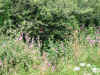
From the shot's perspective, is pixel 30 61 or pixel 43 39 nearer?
pixel 30 61

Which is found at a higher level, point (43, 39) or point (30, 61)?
point (30, 61)

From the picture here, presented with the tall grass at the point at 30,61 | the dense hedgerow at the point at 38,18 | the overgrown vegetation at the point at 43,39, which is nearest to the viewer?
the tall grass at the point at 30,61

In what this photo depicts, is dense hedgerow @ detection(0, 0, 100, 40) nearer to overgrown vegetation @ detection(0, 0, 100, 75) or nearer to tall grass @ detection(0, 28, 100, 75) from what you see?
overgrown vegetation @ detection(0, 0, 100, 75)

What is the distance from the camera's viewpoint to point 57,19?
6961 millimetres

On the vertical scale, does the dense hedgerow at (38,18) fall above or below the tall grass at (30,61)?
above


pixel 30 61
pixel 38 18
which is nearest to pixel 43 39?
pixel 38 18

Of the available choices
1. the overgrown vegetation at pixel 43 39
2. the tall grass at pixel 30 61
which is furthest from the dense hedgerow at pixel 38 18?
the tall grass at pixel 30 61

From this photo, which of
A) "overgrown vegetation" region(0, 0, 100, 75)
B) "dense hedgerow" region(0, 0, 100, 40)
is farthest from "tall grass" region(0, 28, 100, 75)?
"dense hedgerow" region(0, 0, 100, 40)

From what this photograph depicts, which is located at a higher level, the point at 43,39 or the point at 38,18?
the point at 38,18

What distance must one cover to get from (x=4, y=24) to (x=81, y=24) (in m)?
3.68

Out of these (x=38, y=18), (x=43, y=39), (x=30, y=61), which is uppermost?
(x=38, y=18)

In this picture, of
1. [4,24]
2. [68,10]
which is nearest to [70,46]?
[68,10]

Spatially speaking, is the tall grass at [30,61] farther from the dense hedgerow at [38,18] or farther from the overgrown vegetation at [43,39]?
the dense hedgerow at [38,18]

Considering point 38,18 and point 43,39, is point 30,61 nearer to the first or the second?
point 43,39
